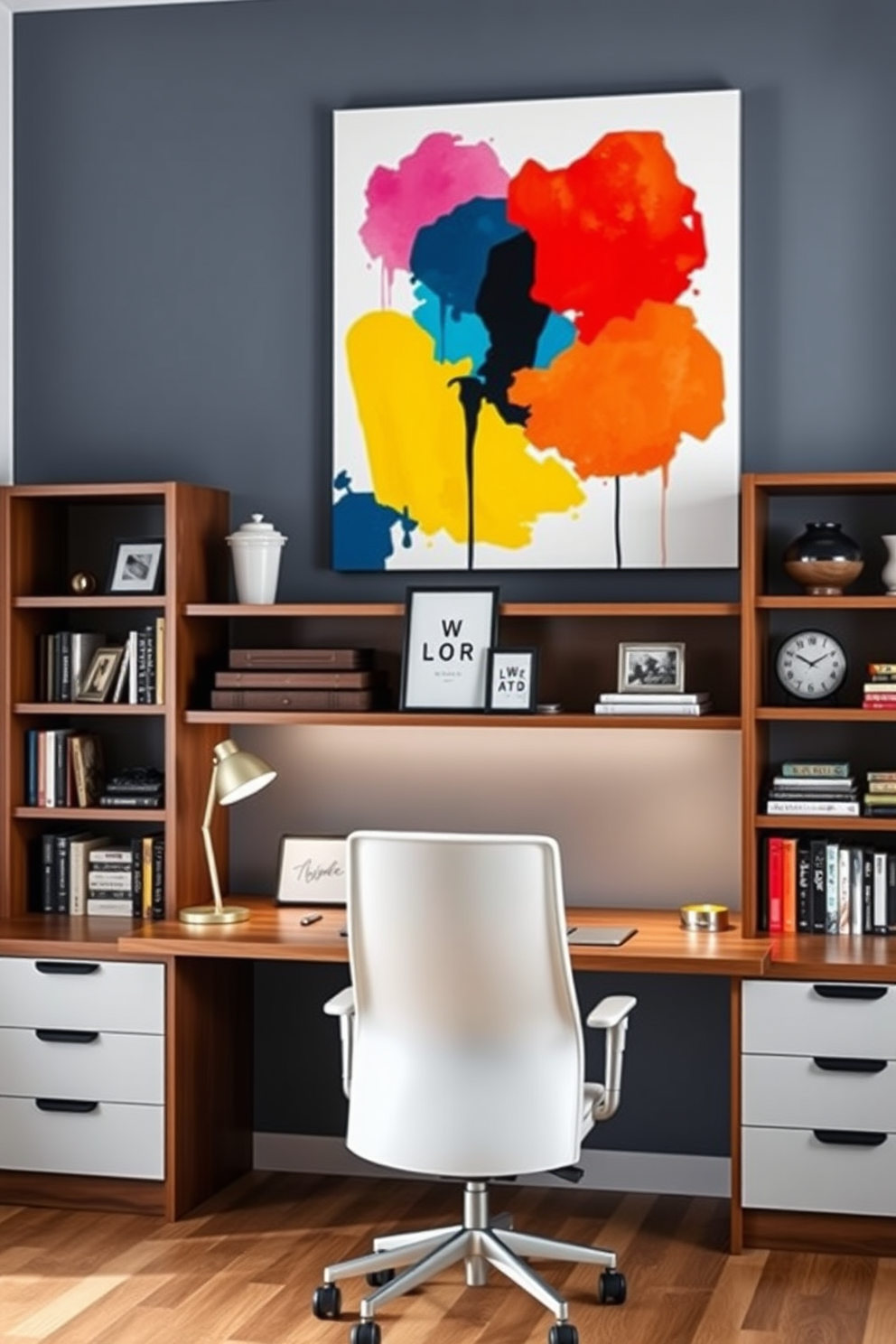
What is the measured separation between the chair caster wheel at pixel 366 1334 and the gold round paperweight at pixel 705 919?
1228mm

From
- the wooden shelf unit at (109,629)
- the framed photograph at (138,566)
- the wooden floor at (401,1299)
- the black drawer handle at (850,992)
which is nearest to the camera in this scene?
the wooden floor at (401,1299)

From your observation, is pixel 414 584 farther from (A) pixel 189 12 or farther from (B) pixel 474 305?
(A) pixel 189 12

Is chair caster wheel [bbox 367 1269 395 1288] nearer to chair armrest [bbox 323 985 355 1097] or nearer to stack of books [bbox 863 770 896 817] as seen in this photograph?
chair armrest [bbox 323 985 355 1097]

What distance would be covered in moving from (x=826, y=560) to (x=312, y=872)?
143 centimetres

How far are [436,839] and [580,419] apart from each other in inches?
58.9

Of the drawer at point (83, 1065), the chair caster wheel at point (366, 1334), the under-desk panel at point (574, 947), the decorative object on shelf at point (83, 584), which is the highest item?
the decorative object on shelf at point (83, 584)

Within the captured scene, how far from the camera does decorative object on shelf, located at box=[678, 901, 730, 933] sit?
14.1 feet

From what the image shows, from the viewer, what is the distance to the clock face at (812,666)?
439 centimetres

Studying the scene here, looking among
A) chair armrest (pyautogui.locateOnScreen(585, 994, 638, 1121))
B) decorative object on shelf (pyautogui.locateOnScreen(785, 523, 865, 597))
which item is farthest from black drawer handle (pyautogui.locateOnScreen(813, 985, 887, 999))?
decorative object on shelf (pyautogui.locateOnScreen(785, 523, 865, 597))

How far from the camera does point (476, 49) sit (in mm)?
4676

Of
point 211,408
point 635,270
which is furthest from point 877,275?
point 211,408

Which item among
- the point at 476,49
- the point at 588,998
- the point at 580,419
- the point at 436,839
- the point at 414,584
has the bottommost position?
the point at 588,998

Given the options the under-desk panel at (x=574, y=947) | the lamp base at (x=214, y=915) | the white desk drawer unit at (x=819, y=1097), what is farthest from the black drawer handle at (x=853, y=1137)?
the lamp base at (x=214, y=915)

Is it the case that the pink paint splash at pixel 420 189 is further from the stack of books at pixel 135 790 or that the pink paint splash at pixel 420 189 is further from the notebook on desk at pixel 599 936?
the notebook on desk at pixel 599 936
